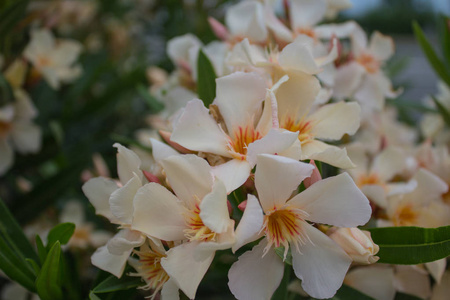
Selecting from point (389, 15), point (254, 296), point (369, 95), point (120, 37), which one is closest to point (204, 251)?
point (254, 296)

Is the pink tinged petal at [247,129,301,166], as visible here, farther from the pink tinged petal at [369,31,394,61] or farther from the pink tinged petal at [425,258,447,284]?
the pink tinged petal at [369,31,394,61]

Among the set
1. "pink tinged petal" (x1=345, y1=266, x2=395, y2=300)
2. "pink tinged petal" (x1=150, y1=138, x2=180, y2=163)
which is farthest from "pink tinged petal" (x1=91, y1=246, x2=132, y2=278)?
"pink tinged petal" (x1=345, y1=266, x2=395, y2=300)

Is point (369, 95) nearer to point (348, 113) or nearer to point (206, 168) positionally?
point (348, 113)

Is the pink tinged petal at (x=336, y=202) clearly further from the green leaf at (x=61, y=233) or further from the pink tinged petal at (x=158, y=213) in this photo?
the green leaf at (x=61, y=233)

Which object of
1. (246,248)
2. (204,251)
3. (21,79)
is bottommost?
(246,248)

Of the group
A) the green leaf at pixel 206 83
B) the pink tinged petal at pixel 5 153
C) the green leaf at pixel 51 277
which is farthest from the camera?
the pink tinged petal at pixel 5 153

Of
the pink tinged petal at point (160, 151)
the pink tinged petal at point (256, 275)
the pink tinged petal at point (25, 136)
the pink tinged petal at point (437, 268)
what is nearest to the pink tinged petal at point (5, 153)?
the pink tinged petal at point (25, 136)
